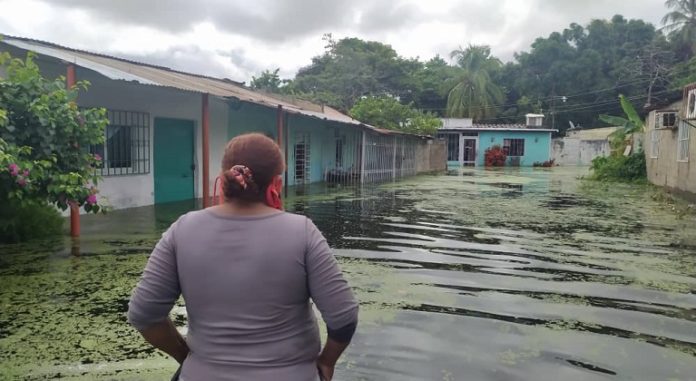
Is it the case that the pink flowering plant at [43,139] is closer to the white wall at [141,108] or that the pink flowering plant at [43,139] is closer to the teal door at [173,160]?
the white wall at [141,108]

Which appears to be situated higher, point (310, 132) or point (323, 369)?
point (310, 132)

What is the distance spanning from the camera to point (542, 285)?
5145 mm

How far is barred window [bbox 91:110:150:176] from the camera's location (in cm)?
934

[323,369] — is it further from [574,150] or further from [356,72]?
[356,72]

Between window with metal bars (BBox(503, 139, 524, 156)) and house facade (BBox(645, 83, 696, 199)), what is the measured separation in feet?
51.2

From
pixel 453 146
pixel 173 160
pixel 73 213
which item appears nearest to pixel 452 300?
pixel 73 213

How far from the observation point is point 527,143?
34.9 m

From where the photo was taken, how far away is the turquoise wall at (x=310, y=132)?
44.3 feet

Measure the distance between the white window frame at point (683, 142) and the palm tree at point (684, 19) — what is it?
1163 inches

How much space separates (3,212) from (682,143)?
581 inches

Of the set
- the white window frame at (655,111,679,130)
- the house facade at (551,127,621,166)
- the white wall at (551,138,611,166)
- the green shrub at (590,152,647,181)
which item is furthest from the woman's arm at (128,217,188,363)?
the white wall at (551,138,611,166)

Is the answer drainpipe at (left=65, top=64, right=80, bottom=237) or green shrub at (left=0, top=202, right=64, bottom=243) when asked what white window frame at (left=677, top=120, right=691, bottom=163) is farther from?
green shrub at (left=0, top=202, right=64, bottom=243)

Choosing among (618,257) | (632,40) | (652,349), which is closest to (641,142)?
(618,257)

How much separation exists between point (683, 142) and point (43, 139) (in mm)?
14303
